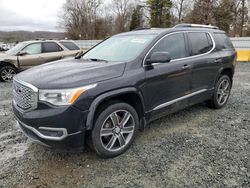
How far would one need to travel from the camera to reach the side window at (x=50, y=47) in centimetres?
827

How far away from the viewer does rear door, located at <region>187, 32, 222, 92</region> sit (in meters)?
3.77

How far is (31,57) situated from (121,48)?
230 inches

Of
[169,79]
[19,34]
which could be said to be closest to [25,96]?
[169,79]

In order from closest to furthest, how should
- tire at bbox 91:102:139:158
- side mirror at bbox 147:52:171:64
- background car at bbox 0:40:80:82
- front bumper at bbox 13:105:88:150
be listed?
front bumper at bbox 13:105:88:150 → tire at bbox 91:102:139:158 → side mirror at bbox 147:52:171:64 → background car at bbox 0:40:80:82

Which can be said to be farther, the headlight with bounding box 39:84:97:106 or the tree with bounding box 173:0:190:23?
the tree with bounding box 173:0:190:23

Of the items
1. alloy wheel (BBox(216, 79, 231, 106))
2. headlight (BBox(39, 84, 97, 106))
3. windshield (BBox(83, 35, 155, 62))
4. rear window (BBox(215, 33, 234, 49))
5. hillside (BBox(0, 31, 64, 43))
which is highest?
hillside (BBox(0, 31, 64, 43))

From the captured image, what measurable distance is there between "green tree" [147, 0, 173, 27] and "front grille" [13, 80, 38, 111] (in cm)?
3585

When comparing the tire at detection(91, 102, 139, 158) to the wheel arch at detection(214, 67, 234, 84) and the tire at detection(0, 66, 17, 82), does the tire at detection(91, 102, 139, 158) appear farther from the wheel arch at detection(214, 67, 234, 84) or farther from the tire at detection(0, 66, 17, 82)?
the tire at detection(0, 66, 17, 82)

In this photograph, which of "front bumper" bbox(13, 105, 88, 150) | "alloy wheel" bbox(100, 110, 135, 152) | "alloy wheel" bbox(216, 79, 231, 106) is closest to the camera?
"front bumper" bbox(13, 105, 88, 150)

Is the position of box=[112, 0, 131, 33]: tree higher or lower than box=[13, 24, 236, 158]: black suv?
higher

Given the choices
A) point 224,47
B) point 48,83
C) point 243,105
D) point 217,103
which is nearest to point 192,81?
point 217,103

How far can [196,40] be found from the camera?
392 cm

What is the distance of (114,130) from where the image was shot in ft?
9.29

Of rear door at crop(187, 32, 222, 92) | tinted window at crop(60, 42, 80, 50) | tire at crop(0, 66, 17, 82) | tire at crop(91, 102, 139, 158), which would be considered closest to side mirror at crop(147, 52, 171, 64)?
tire at crop(91, 102, 139, 158)
